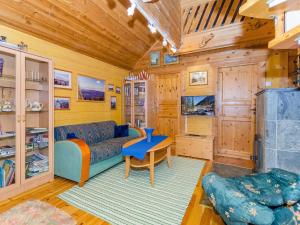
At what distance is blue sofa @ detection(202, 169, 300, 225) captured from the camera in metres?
1.22

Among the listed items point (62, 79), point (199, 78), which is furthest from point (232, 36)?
point (62, 79)

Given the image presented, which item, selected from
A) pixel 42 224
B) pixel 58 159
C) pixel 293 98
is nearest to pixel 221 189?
pixel 293 98

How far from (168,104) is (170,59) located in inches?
50.4

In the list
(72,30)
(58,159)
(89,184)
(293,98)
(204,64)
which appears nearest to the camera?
(293,98)

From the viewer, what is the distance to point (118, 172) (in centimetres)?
303

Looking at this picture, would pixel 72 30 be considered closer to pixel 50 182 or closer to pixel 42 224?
pixel 50 182

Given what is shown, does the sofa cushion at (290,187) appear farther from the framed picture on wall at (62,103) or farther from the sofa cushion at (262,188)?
the framed picture on wall at (62,103)

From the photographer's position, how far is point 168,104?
4.75 m

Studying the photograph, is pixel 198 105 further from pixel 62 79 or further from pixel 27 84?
pixel 27 84

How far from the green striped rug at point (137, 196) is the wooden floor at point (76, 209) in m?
0.07

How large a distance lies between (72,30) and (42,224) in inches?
117

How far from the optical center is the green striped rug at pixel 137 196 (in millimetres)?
1838

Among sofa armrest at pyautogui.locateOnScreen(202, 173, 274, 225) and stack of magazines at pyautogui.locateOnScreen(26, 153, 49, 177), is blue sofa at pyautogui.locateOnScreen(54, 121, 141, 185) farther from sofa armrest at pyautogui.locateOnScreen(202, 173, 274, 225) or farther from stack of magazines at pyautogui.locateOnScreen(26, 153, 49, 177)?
sofa armrest at pyautogui.locateOnScreen(202, 173, 274, 225)

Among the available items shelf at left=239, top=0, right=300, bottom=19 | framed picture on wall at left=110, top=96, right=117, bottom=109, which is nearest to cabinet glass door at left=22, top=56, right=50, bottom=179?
framed picture on wall at left=110, top=96, right=117, bottom=109
